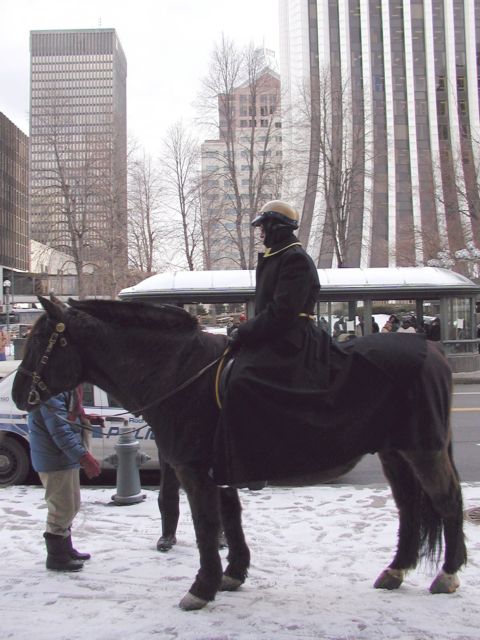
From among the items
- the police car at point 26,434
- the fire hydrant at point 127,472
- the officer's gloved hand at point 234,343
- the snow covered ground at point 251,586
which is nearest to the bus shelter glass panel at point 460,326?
the police car at point 26,434

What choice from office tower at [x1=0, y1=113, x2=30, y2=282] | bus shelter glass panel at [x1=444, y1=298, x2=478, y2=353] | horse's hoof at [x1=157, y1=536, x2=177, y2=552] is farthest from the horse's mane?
office tower at [x1=0, y1=113, x2=30, y2=282]

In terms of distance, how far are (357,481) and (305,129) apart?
28194 mm

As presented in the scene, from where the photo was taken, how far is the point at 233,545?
169 inches

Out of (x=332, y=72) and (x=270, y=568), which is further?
(x=332, y=72)

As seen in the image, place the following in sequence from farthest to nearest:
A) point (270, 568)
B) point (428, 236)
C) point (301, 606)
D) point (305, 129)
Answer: point (428, 236), point (305, 129), point (270, 568), point (301, 606)

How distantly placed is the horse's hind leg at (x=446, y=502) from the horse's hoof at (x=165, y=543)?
2.20 m

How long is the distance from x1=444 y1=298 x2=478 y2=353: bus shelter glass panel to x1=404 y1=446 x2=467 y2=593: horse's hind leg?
55.4 feet

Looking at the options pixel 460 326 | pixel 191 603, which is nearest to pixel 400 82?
pixel 460 326

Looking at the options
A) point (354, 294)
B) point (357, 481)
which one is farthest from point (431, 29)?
point (357, 481)

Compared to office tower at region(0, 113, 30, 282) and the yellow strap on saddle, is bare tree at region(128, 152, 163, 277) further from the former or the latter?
office tower at region(0, 113, 30, 282)

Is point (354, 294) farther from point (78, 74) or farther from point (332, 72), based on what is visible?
point (78, 74)

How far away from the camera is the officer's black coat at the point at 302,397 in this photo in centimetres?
370

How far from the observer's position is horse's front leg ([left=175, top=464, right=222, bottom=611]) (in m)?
3.89

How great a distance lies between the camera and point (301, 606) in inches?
154
